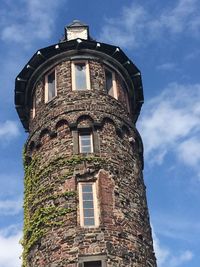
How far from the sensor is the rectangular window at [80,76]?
26.5 meters

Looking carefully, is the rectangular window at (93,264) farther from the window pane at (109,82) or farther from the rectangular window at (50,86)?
the window pane at (109,82)

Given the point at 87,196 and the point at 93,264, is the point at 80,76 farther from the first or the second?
the point at 93,264

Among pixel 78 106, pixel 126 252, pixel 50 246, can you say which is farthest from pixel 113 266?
pixel 78 106

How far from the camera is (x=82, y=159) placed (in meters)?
23.0

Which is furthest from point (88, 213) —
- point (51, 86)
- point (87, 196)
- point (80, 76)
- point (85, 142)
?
point (51, 86)

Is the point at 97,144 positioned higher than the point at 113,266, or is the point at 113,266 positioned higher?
the point at 97,144

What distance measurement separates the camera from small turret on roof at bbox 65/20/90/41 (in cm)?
3041

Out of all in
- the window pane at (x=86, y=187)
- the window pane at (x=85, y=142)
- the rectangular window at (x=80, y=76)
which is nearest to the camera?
the window pane at (x=86, y=187)

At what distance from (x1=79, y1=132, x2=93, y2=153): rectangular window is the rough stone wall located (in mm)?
377

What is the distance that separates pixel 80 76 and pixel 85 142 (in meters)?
4.42

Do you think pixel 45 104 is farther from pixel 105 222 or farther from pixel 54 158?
pixel 105 222

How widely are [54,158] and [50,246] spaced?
4.24 meters

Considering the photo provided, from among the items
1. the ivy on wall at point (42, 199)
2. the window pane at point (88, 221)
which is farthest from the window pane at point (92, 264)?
the ivy on wall at point (42, 199)

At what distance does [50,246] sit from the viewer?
67.9 feet
